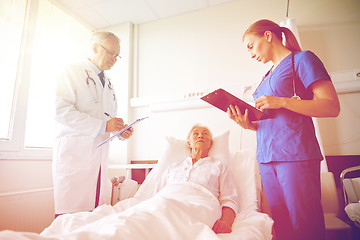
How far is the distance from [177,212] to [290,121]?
2.18 ft

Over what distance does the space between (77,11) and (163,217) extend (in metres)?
3.09

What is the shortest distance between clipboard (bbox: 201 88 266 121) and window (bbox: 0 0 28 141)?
6.62 feet

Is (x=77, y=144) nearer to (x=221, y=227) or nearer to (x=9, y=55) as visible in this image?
(x=221, y=227)

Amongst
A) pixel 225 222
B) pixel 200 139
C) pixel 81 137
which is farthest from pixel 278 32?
pixel 81 137

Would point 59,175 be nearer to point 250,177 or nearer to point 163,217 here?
point 163,217

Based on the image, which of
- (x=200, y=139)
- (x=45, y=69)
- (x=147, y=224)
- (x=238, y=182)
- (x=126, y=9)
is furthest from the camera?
(x=126, y=9)

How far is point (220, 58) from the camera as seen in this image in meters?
2.71

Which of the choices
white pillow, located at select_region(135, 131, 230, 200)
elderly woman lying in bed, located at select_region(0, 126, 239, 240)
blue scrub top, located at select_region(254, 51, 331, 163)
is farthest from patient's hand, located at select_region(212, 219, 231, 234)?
white pillow, located at select_region(135, 131, 230, 200)

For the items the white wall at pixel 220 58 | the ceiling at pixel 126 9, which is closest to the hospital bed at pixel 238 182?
the white wall at pixel 220 58

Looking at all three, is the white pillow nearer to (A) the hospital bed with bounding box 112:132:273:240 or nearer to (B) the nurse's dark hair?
(A) the hospital bed with bounding box 112:132:273:240

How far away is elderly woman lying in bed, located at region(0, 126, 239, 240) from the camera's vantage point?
2.47 feet

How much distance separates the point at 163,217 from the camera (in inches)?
33.6

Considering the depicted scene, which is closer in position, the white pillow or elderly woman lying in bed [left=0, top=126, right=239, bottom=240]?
elderly woman lying in bed [left=0, top=126, right=239, bottom=240]

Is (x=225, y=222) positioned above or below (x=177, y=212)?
below
